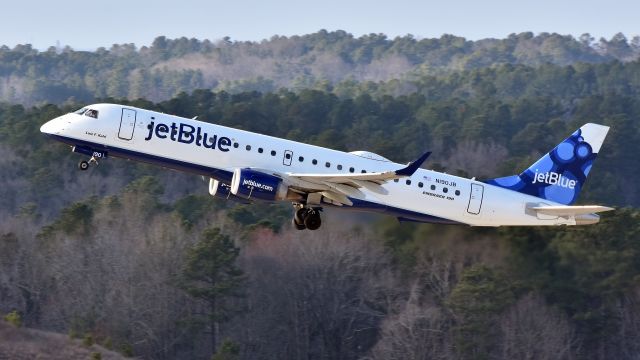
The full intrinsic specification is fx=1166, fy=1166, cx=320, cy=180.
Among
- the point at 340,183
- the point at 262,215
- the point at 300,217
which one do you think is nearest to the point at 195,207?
the point at 262,215

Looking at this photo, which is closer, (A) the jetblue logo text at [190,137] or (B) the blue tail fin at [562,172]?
(A) the jetblue logo text at [190,137]

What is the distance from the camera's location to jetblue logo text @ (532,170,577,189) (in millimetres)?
54531

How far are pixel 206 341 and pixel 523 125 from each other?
91985mm

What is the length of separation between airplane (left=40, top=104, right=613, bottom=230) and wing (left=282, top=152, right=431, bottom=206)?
0.14ft

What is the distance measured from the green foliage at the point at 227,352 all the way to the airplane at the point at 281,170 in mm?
20185

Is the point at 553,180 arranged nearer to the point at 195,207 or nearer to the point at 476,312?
the point at 476,312

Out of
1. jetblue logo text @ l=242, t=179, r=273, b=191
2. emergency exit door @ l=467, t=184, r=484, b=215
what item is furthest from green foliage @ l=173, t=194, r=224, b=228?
jetblue logo text @ l=242, t=179, r=273, b=191

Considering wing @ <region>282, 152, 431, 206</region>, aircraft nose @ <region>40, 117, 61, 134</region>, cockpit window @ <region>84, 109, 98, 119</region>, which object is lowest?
wing @ <region>282, 152, 431, 206</region>

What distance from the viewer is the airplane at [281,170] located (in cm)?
4838

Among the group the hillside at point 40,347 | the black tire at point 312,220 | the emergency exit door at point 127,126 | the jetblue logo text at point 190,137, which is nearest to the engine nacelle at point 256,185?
the jetblue logo text at point 190,137

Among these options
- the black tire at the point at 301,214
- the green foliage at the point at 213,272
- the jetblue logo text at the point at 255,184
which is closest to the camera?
the jetblue logo text at the point at 255,184

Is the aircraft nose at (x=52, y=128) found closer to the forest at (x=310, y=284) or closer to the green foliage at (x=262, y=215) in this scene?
the forest at (x=310, y=284)

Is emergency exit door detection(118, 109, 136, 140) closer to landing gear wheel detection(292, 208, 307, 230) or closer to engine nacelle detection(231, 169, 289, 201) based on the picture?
engine nacelle detection(231, 169, 289, 201)

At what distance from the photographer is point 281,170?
48.9 meters
